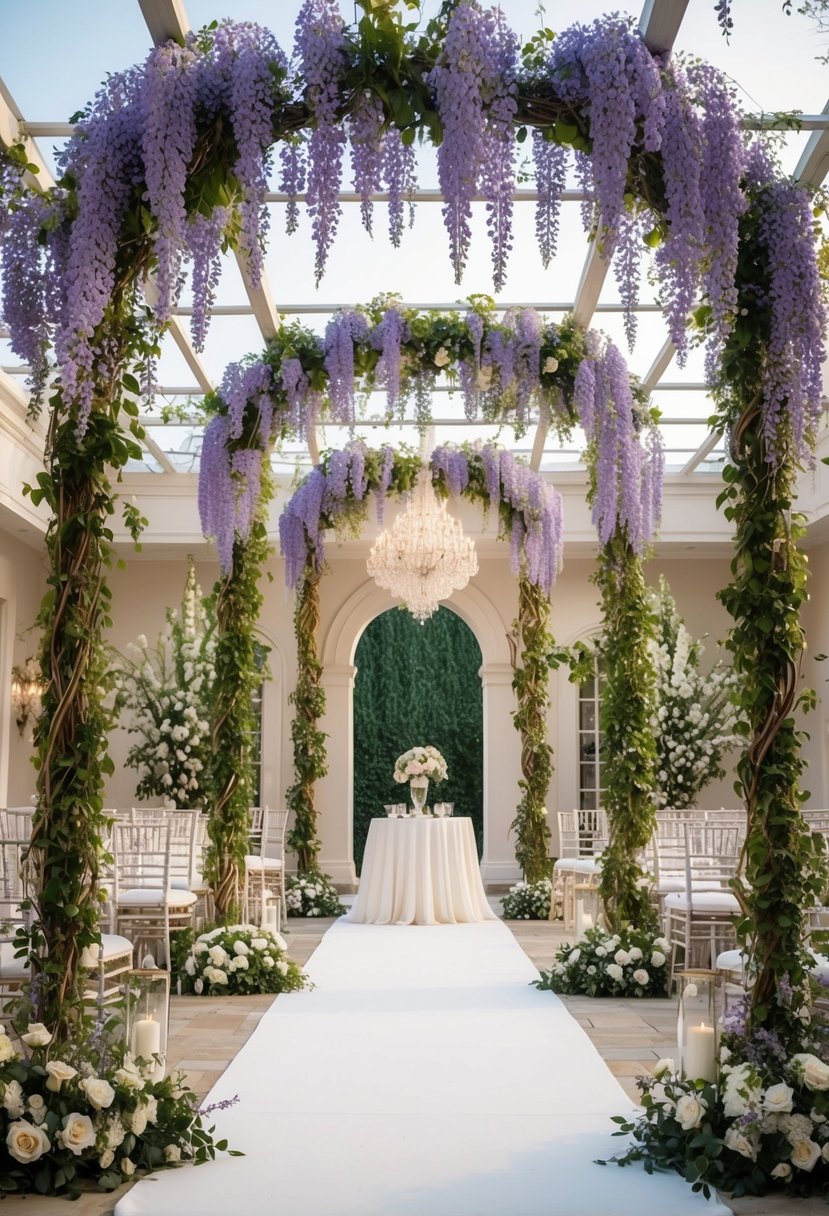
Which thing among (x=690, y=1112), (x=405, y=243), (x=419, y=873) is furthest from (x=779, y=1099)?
(x=419, y=873)

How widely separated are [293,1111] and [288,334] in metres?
3.92

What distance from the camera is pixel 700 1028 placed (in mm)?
3143

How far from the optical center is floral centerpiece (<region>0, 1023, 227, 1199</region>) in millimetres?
2848

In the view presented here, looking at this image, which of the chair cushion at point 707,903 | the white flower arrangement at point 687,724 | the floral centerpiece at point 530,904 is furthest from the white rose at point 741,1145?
the white flower arrangement at point 687,724

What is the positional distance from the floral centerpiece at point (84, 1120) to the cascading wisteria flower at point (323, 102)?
213 centimetres

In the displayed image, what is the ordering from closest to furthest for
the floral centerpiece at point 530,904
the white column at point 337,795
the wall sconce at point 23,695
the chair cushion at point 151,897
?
the chair cushion at point 151,897
the floral centerpiece at point 530,904
the wall sconce at point 23,695
the white column at point 337,795

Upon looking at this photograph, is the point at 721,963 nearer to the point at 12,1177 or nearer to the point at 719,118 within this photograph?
the point at 12,1177

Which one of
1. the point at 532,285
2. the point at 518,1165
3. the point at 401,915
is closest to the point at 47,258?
the point at 518,1165

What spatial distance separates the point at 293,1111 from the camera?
3.62 metres

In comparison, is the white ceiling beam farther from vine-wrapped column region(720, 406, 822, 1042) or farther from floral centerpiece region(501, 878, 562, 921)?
floral centerpiece region(501, 878, 562, 921)

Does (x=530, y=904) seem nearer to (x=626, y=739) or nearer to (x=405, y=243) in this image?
(x=626, y=739)

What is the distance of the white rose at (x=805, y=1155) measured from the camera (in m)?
2.81

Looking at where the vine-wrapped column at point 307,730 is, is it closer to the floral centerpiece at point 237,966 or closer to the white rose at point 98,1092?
the floral centerpiece at point 237,966

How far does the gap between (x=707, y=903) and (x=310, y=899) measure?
4.58m
